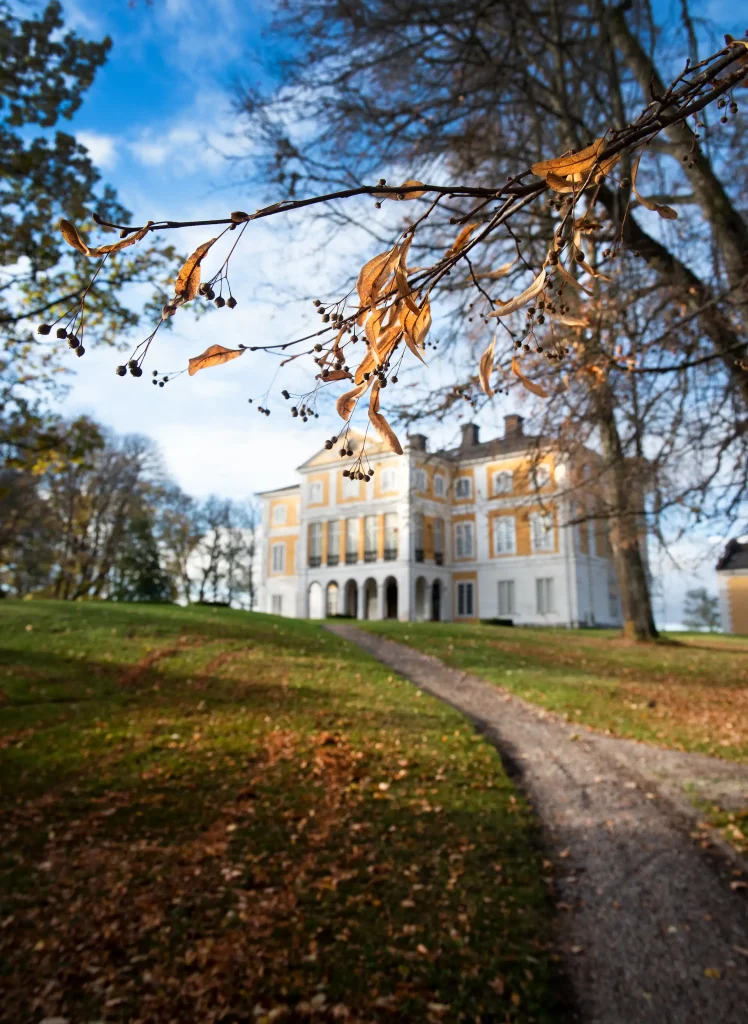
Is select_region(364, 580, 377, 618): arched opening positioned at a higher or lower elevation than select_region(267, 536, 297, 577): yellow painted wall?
lower

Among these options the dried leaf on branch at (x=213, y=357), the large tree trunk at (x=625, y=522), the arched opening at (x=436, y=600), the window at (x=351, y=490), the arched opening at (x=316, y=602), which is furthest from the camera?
the arched opening at (x=316, y=602)

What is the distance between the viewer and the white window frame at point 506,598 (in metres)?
35.8

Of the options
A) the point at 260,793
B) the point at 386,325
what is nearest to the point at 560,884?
the point at 260,793

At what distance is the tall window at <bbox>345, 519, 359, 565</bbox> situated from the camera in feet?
129

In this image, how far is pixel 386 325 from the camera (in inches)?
48.8

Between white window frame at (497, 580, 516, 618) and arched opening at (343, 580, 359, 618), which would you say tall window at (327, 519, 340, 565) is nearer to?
arched opening at (343, 580, 359, 618)

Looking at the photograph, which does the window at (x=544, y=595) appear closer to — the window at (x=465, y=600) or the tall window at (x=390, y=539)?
the window at (x=465, y=600)

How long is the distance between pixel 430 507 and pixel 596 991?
109 ft

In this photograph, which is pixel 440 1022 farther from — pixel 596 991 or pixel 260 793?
pixel 260 793

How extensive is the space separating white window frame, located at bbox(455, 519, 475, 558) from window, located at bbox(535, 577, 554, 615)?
4703 mm

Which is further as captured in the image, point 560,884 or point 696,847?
point 696,847

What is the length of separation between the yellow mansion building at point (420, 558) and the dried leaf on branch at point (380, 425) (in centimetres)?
3037

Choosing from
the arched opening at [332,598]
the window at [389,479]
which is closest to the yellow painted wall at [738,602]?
the window at [389,479]

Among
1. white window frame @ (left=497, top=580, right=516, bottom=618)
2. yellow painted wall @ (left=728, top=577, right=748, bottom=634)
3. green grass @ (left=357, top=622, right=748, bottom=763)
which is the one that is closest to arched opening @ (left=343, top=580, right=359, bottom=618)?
white window frame @ (left=497, top=580, right=516, bottom=618)
